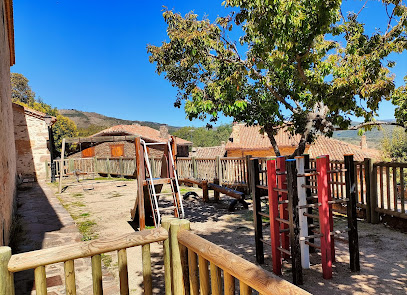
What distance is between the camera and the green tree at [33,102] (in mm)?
44031

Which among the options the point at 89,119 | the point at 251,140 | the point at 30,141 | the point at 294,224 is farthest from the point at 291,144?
the point at 89,119

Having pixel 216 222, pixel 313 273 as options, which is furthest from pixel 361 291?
pixel 216 222

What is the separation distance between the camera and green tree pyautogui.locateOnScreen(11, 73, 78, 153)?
144ft

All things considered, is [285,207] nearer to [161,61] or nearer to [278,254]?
[278,254]

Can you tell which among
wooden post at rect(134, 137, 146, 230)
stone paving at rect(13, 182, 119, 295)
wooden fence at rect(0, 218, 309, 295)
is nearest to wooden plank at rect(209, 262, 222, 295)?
wooden fence at rect(0, 218, 309, 295)

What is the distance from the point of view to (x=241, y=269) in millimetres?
1562

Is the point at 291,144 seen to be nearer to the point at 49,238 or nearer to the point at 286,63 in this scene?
the point at 286,63

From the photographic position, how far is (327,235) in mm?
3850

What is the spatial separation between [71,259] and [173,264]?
75 centimetres

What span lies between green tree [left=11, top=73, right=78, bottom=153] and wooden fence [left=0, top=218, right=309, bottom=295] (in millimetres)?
44577

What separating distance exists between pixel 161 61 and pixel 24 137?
11.6 metres

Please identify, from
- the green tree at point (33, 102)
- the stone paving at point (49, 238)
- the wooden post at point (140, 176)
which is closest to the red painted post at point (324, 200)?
the stone paving at point (49, 238)

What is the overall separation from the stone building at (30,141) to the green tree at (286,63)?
11.0 m

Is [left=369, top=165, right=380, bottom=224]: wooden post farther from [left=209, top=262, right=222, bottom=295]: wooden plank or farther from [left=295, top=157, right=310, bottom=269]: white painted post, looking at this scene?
[left=209, top=262, right=222, bottom=295]: wooden plank
